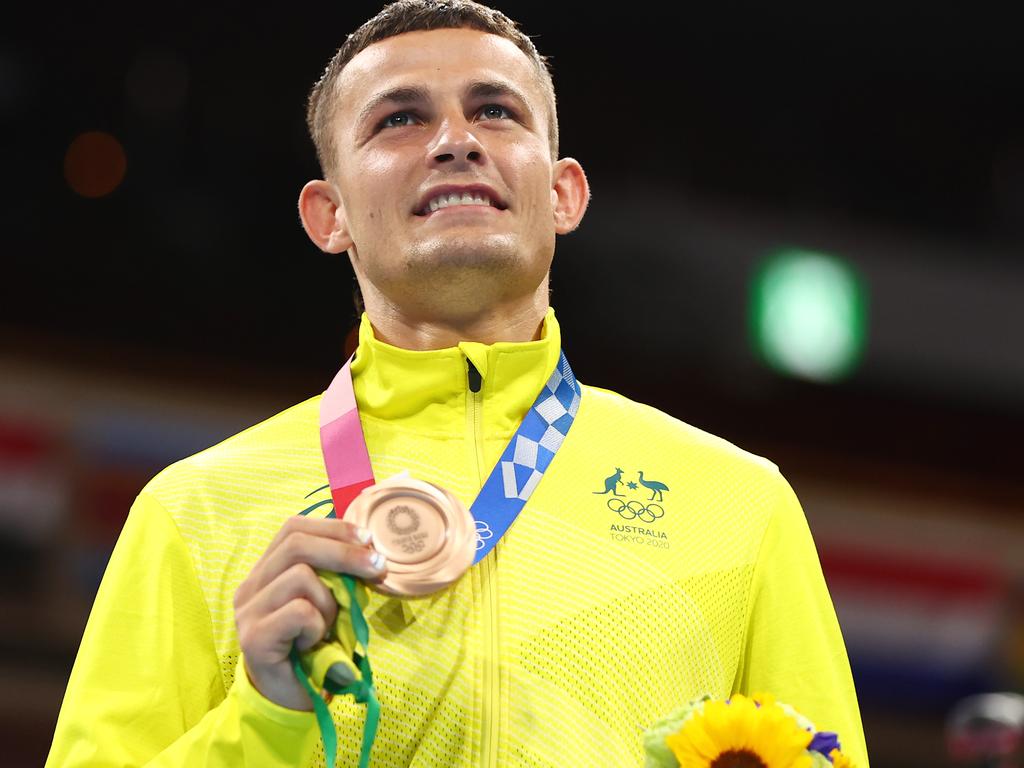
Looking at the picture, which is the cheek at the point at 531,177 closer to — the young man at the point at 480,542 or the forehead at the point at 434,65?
the young man at the point at 480,542

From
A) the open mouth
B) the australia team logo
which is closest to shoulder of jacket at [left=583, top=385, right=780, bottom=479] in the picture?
the australia team logo

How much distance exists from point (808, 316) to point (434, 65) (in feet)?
13.7

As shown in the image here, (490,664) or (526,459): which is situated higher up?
(526,459)

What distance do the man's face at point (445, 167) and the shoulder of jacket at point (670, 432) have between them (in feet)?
0.70

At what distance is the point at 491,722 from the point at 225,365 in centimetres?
378

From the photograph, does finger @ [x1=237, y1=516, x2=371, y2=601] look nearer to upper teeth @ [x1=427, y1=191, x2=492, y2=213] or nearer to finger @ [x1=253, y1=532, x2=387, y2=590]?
finger @ [x1=253, y1=532, x2=387, y2=590]

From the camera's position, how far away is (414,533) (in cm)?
174

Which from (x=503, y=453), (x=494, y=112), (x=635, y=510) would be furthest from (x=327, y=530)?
(x=494, y=112)

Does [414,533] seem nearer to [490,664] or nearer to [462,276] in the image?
[490,664]

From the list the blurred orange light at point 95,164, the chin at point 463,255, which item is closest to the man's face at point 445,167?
the chin at point 463,255

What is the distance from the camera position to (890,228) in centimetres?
645

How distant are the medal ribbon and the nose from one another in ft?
1.08

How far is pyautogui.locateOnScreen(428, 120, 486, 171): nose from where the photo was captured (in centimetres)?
218

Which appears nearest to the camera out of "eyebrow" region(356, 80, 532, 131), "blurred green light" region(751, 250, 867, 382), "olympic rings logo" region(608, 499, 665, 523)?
"olympic rings logo" region(608, 499, 665, 523)
